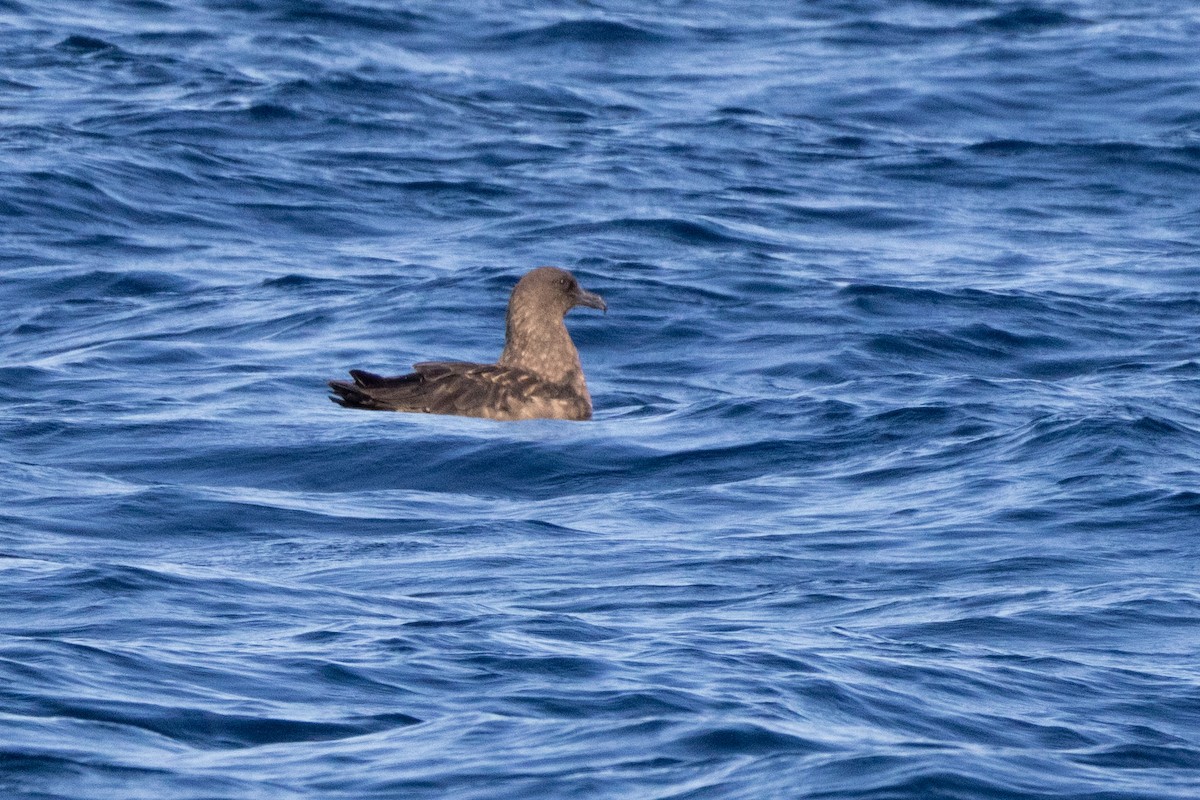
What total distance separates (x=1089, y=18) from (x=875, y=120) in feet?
19.5

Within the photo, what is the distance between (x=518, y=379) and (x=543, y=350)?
0.49 metres

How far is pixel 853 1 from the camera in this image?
28047 mm

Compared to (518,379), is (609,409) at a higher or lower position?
lower

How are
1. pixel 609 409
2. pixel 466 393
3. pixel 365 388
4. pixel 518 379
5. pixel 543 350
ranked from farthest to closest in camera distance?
pixel 609 409, pixel 543 350, pixel 518 379, pixel 466 393, pixel 365 388

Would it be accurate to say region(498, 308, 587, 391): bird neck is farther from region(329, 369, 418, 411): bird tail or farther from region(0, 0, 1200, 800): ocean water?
region(329, 369, 418, 411): bird tail

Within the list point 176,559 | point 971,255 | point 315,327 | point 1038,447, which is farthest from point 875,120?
point 176,559

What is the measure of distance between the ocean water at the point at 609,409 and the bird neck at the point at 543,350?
17.3 inches

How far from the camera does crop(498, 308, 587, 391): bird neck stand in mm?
13008

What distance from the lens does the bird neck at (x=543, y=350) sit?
13.0 metres

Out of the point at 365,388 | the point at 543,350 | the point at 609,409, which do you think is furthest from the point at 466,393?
the point at 609,409

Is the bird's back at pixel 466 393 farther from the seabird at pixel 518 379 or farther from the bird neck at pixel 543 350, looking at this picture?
the bird neck at pixel 543 350

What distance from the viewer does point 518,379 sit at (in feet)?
41.5

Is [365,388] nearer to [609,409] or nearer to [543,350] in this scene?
[543,350]

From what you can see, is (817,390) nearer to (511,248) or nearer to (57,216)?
(511,248)
